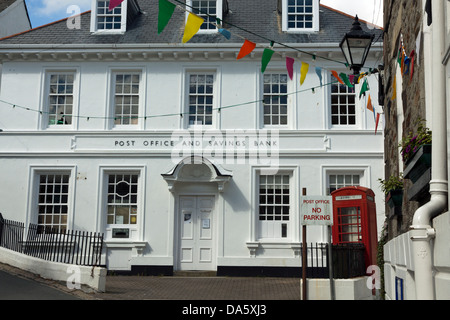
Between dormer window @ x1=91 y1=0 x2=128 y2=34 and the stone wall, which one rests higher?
A: dormer window @ x1=91 y1=0 x2=128 y2=34

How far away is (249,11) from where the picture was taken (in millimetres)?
21172

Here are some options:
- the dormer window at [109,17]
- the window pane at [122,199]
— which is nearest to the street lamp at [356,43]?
the window pane at [122,199]

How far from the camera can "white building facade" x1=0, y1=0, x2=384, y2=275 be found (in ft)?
60.7

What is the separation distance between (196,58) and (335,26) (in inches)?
202

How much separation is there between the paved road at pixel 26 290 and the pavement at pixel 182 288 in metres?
0.03

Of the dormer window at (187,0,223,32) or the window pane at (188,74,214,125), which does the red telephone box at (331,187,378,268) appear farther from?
the dormer window at (187,0,223,32)

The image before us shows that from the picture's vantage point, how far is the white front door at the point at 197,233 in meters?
18.6

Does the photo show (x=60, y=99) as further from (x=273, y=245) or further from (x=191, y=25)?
(x=191, y=25)

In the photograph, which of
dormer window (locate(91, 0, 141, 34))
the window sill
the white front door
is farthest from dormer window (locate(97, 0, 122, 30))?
the window sill

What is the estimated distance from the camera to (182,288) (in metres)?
14.5

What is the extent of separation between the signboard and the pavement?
2.40 m

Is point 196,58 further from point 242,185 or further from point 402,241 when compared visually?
point 402,241

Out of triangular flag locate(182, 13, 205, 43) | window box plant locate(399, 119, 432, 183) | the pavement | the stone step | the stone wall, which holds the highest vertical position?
triangular flag locate(182, 13, 205, 43)
